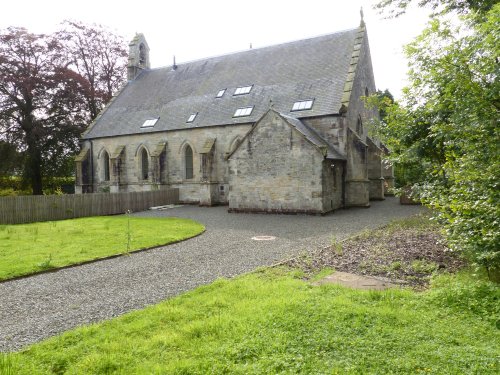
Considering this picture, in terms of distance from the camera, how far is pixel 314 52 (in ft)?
90.2

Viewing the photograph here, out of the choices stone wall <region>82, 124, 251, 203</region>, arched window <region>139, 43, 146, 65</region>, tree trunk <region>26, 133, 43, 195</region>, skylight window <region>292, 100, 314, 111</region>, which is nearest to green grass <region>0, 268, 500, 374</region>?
skylight window <region>292, 100, 314, 111</region>

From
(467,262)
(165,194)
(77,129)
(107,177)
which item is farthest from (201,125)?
(467,262)

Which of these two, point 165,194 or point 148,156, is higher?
point 148,156

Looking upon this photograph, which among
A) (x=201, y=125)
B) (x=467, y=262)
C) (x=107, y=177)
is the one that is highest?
(x=201, y=125)

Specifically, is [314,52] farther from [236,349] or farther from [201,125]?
[236,349]

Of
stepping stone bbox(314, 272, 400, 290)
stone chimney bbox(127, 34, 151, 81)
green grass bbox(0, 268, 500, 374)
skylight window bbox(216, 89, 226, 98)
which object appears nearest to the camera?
green grass bbox(0, 268, 500, 374)

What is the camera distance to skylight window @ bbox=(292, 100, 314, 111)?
23966 mm

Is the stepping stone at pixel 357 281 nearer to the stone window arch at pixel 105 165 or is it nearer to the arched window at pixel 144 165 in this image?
the arched window at pixel 144 165

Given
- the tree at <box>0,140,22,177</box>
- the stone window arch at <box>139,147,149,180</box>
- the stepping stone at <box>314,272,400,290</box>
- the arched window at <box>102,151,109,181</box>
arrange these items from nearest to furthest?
the stepping stone at <box>314,272,400,290</box>
the stone window arch at <box>139,147,149,180</box>
the tree at <box>0,140,22,177</box>
the arched window at <box>102,151,109,181</box>

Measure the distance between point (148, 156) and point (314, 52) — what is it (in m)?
15.5

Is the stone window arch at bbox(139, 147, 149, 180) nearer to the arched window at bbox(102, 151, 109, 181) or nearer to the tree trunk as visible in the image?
the arched window at bbox(102, 151, 109, 181)

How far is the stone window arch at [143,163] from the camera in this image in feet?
103

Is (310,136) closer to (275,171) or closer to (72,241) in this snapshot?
(275,171)

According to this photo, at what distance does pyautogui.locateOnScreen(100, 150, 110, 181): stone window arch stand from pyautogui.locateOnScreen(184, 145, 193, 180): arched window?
9081 mm
